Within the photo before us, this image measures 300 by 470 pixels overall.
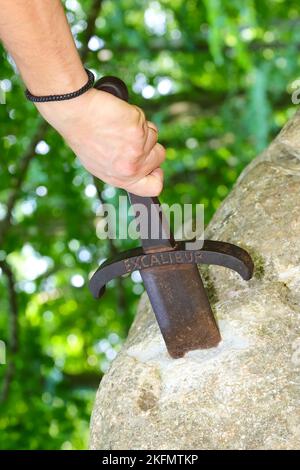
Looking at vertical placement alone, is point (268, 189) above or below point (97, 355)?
above

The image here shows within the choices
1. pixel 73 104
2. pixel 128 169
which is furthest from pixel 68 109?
pixel 128 169

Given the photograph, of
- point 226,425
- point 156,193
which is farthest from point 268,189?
point 226,425

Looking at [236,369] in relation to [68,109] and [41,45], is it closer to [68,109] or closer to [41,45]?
[68,109]

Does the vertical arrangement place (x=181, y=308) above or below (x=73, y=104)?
below

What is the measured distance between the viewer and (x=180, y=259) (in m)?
1.44

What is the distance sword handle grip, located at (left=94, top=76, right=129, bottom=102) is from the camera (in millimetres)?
1371

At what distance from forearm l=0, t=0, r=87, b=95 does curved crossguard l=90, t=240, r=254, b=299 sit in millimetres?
315

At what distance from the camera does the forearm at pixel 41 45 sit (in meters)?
1.25

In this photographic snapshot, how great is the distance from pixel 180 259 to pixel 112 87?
316 mm

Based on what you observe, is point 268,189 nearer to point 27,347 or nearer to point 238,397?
point 238,397

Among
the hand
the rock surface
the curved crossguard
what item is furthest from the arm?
the rock surface

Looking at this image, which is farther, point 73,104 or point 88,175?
point 88,175

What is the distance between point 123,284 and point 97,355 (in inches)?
34.5

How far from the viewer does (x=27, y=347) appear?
160 inches
